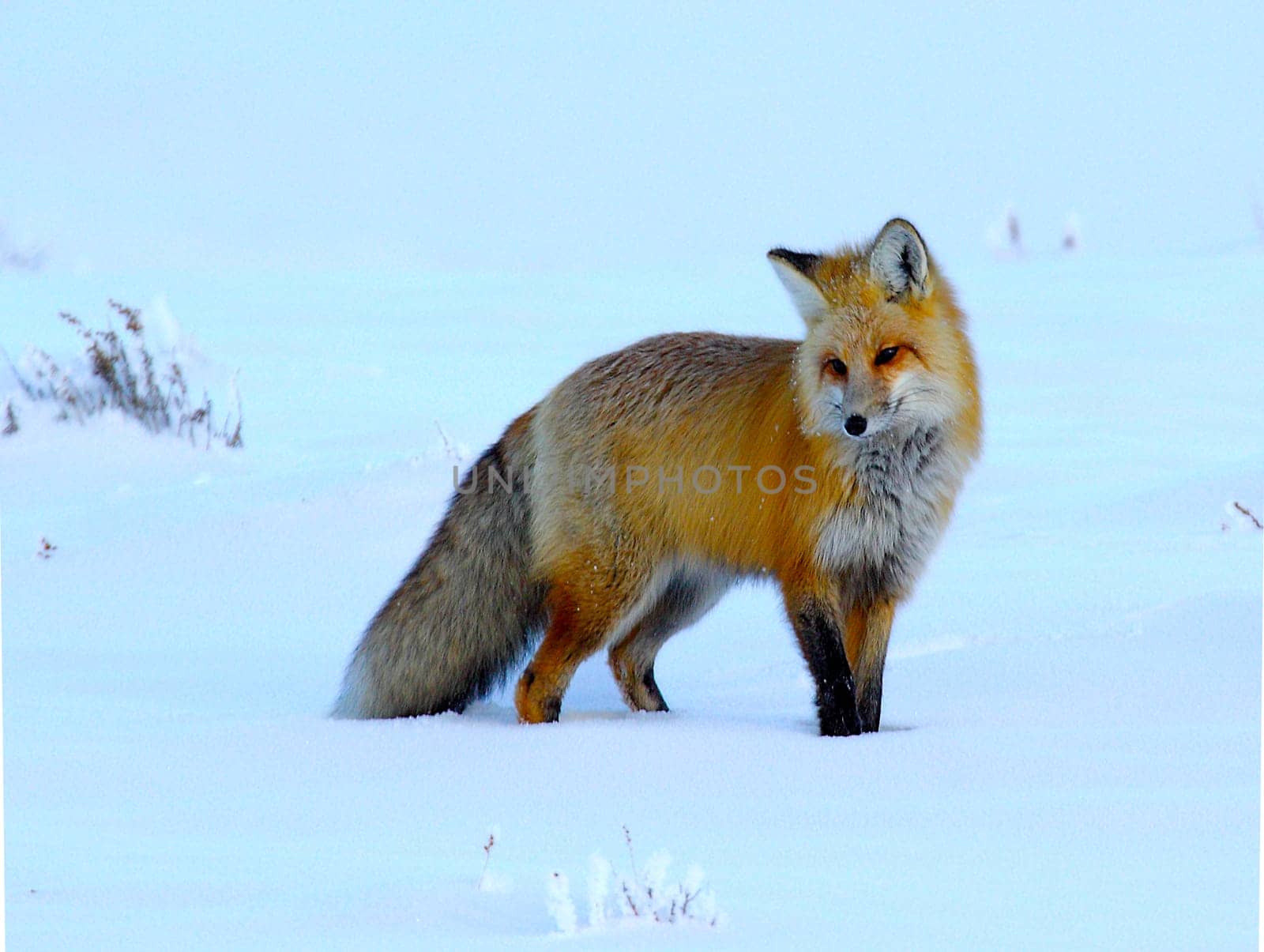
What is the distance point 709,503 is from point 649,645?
795mm

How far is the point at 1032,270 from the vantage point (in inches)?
607

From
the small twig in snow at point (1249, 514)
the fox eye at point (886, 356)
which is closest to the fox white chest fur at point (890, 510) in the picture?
the fox eye at point (886, 356)

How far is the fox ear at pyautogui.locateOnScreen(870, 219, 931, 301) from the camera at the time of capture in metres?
4.63

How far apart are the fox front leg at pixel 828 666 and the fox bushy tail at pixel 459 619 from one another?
104cm

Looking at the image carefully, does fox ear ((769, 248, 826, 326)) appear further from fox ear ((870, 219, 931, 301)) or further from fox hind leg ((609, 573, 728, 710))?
fox hind leg ((609, 573, 728, 710))

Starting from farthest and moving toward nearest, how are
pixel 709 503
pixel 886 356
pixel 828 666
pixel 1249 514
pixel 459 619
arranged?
pixel 1249 514 < pixel 459 619 < pixel 709 503 < pixel 828 666 < pixel 886 356

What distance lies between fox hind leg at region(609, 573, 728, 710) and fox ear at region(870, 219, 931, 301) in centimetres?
141

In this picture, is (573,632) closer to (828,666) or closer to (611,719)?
(611,719)

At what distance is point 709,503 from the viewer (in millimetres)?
5074

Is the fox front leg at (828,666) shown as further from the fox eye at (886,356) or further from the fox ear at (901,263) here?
the fox ear at (901,263)

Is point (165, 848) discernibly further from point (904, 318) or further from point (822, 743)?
point (904, 318)

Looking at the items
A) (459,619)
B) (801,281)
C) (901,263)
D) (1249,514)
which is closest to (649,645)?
(459,619)

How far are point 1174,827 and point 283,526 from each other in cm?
550

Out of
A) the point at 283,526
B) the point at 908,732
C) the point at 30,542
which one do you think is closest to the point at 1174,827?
the point at 908,732
